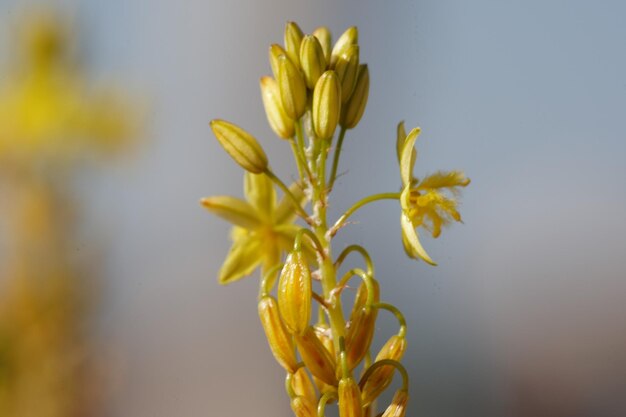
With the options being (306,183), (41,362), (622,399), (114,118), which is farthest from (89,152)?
(622,399)

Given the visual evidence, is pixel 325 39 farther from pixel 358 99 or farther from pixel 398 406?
pixel 398 406

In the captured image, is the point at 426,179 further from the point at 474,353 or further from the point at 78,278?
the point at 474,353

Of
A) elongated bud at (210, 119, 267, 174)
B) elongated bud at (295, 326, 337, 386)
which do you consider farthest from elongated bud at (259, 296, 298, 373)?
elongated bud at (210, 119, 267, 174)

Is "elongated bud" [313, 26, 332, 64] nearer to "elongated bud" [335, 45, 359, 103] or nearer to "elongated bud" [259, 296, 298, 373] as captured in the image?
"elongated bud" [335, 45, 359, 103]

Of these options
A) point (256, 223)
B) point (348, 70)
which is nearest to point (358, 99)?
point (348, 70)

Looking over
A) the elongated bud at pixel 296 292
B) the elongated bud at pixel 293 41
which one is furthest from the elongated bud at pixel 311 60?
the elongated bud at pixel 296 292
